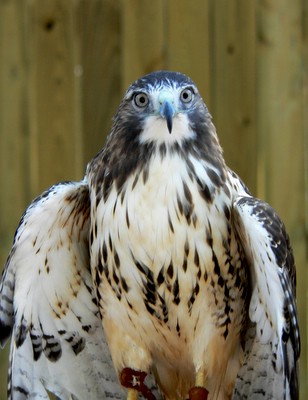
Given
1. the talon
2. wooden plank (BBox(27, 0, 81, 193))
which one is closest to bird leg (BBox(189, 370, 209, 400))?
the talon

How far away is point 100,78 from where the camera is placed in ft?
16.3

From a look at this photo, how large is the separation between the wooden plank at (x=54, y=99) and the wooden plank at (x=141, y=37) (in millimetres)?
224

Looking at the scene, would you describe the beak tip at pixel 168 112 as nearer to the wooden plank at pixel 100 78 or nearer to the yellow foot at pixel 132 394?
the yellow foot at pixel 132 394

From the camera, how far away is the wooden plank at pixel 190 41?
4.93 metres

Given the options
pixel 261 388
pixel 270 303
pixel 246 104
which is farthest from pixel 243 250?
pixel 246 104

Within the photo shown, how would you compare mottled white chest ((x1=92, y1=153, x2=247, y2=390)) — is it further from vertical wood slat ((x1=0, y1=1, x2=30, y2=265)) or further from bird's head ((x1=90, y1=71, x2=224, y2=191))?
vertical wood slat ((x1=0, y1=1, x2=30, y2=265))

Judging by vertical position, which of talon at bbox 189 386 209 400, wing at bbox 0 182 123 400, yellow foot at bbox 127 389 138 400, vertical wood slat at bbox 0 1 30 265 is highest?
vertical wood slat at bbox 0 1 30 265

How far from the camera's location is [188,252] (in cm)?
368

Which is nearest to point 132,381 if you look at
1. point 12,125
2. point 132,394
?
point 132,394

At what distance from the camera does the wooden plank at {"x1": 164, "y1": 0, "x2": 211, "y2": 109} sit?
4934 mm

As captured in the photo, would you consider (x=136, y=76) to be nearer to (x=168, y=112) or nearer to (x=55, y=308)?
(x=55, y=308)

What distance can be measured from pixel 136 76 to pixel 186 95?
130 cm

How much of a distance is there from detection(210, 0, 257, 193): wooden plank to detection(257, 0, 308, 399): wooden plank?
4 centimetres

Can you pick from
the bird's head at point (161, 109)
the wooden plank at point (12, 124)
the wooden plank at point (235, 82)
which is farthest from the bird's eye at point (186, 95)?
the wooden plank at point (12, 124)
